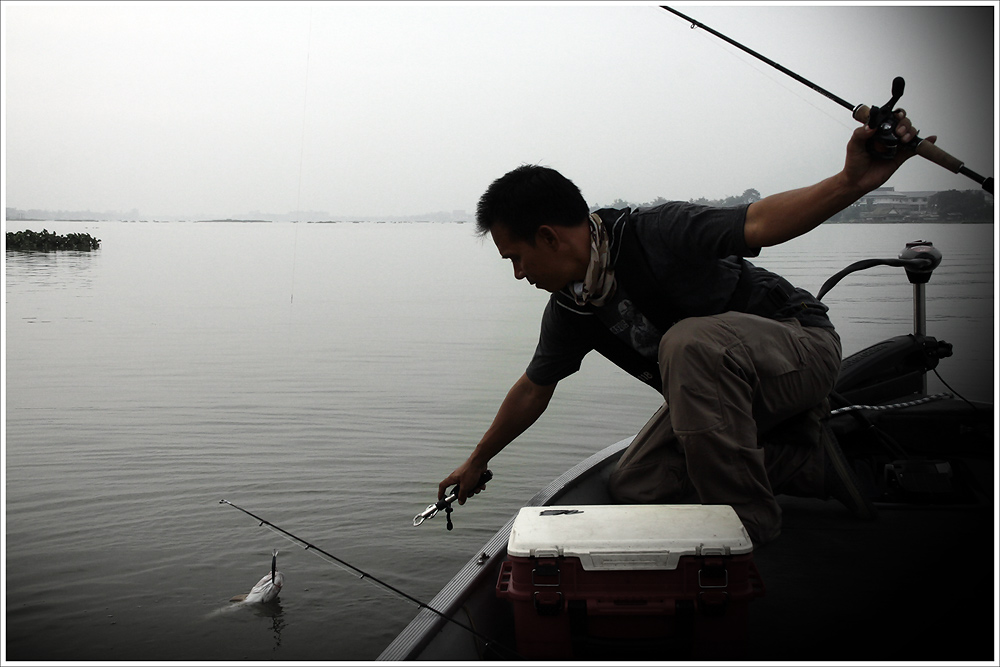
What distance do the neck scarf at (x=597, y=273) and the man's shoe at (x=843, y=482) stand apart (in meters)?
0.70

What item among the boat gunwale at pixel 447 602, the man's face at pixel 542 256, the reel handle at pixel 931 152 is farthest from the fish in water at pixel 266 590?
the reel handle at pixel 931 152

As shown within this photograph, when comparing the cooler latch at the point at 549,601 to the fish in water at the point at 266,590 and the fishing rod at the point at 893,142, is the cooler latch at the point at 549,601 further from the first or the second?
the fish in water at the point at 266,590

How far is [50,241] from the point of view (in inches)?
1019

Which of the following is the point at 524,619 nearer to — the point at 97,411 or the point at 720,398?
the point at 720,398

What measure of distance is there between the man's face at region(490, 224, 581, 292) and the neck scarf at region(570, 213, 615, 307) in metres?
0.05

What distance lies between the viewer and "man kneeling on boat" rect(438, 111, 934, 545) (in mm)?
2004

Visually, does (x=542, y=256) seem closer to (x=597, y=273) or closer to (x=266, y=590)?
(x=597, y=273)

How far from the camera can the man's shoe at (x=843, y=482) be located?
2307mm

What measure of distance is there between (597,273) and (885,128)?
0.78 m

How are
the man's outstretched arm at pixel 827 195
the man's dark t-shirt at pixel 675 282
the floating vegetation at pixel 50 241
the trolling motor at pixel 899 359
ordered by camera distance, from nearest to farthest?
the man's outstretched arm at pixel 827 195 < the man's dark t-shirt at pixel 675 282 < the trolling motor at pixel 899 359 < the floating vegetation at pixel 50 241

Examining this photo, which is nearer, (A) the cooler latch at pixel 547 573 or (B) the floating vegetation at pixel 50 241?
(A) the cooler latch at pixel 547 573

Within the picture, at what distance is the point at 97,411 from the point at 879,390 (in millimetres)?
5258

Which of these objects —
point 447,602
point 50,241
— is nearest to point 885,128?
point 447,602

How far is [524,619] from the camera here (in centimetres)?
170
